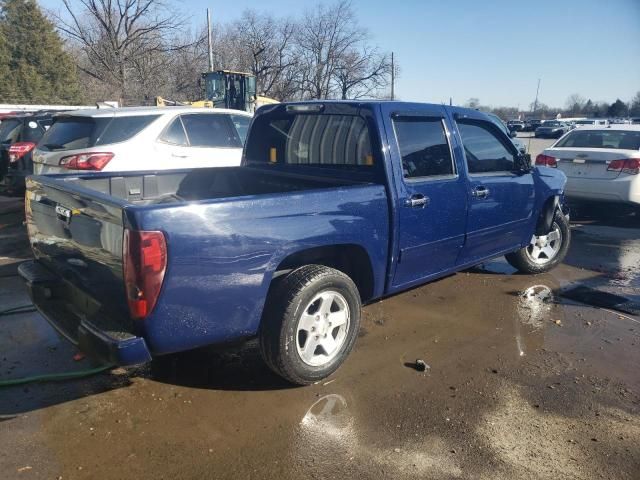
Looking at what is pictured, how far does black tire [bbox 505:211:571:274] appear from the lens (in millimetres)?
5691

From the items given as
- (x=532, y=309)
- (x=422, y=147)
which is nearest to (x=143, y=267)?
(x=422, y=147)

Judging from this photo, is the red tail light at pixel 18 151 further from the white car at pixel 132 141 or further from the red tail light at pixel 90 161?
the red tail light at pixel 90 161

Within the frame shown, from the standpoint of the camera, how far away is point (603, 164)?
8320 millimetres

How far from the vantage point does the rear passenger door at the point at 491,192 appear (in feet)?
14.6

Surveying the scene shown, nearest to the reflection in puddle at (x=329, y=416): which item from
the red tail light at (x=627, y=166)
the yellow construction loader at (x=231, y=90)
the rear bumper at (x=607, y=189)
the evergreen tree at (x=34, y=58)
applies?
the rear bumper at (x=607, y=189)

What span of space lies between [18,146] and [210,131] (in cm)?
398

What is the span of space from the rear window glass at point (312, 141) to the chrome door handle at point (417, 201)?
1.26 ft

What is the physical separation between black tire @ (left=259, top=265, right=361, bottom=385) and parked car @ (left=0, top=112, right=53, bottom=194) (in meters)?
7.09

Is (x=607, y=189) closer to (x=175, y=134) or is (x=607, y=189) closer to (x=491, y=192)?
(x=491, y=192)

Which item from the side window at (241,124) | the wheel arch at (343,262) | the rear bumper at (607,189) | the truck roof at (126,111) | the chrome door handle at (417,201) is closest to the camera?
the wheel arch at (343,262)

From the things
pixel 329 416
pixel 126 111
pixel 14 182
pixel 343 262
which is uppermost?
pixel 126 111

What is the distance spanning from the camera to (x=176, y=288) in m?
2.60

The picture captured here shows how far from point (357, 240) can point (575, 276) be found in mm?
3714

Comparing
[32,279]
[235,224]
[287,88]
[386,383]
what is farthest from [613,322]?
[287,88]
